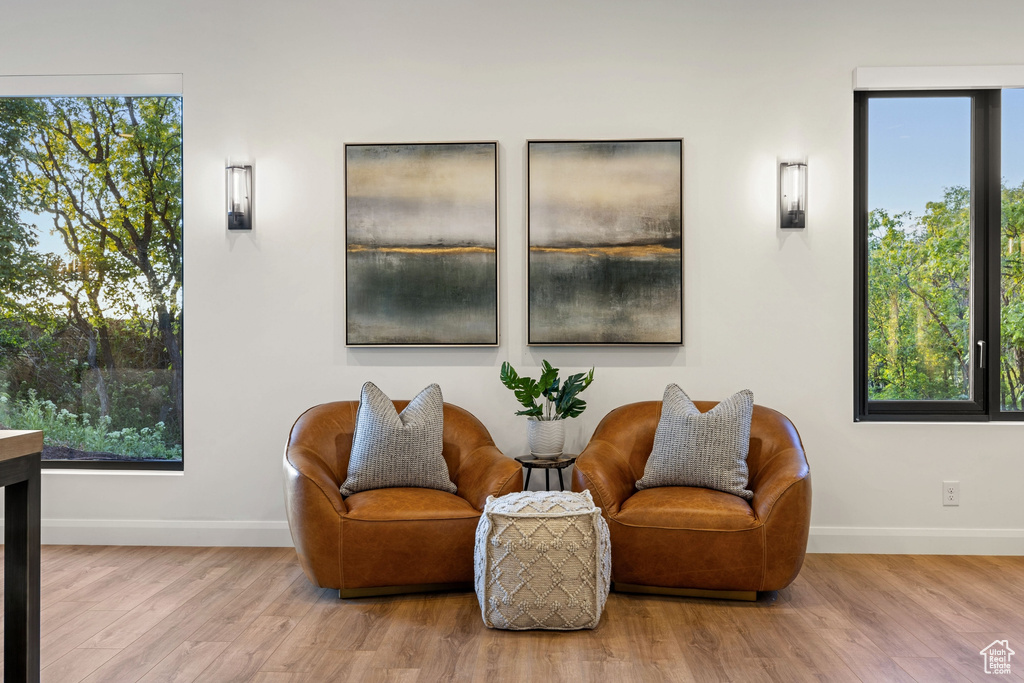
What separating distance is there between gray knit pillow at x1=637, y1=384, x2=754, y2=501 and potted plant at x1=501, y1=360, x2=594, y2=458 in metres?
0.44

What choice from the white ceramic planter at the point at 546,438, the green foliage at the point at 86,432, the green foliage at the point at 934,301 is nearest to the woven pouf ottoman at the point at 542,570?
the white ceramic planter at the point at 546,438

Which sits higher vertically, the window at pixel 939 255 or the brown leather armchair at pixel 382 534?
the window at pixel 939 255

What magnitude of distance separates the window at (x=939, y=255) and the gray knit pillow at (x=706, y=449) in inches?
39.2

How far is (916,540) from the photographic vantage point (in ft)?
11.7

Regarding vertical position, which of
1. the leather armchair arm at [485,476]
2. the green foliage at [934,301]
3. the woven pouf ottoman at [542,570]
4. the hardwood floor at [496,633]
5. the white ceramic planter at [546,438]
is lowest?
the hardwood floor at [496,633]

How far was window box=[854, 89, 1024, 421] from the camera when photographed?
11.9 feet

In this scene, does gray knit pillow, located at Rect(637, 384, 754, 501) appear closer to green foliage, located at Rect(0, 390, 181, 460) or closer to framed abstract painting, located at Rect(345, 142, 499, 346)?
framed abstract painting, located at Rect(345, 142, 499, 346)

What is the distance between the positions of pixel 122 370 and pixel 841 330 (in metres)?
3.92

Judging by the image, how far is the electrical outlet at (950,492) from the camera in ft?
11.7

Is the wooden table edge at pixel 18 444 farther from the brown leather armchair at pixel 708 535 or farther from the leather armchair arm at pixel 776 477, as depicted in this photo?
the leather armchair arm at pixel 776 477

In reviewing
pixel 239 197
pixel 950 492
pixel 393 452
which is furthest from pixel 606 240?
pixel 950 492

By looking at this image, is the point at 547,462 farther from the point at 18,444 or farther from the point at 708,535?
Result: the point at 18,444

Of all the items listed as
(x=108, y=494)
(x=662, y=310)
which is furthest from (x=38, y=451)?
(x=662, y=310)

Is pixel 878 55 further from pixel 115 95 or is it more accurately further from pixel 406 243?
pixel 115 95
